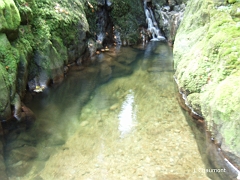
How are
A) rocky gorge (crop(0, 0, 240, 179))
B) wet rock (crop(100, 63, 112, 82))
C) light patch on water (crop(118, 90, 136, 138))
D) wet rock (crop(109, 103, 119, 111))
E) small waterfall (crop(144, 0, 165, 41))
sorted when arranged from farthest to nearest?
small waterfall (crop(144, 0, 165, 41)), wet rock (crop(100, 63, 112, 82)), wet rock (crop(109, 103, 119, 111)), light patch on water (crop(118, 90, 136, 138)), rocky gorge (crop(0, 0, 240, 179))

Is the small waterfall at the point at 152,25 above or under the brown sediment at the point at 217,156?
above

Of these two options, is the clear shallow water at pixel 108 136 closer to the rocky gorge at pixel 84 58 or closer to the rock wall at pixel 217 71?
the rocky gorge at pixel 84 58

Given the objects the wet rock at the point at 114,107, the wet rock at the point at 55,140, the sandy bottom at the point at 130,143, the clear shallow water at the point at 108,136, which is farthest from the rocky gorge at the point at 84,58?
the wet rock at the point at 114,107

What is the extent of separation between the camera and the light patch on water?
6051 millimetres

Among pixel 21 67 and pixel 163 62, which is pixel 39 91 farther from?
pixel 163 62

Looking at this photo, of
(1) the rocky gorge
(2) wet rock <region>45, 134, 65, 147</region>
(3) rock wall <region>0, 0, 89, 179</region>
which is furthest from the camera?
(3) rock wall <region>0, 0, 89, 179</region>

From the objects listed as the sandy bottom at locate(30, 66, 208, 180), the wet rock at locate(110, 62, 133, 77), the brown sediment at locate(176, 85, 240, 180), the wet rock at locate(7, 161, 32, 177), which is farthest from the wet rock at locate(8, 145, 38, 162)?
the wet rock at locate(110, 62, 133, 77)

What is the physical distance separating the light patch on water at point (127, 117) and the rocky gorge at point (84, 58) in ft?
5.57

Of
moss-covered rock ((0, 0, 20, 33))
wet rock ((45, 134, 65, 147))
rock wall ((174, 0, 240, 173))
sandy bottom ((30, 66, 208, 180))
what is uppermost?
moss-covered rock ((0, 0, 20, 33))

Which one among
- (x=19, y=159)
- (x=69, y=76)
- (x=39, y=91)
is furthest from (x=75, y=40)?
(x=19, y=159)

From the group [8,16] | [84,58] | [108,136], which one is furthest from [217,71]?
[84,58]

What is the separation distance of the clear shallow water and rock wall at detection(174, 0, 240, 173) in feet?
2.27

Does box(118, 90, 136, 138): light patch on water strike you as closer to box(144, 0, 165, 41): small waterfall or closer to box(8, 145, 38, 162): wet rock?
box(8, 145, 38, 162): wet rock

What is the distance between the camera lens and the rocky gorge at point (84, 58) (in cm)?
486
